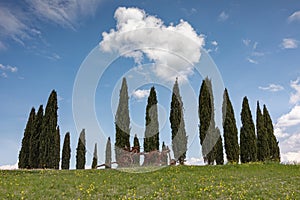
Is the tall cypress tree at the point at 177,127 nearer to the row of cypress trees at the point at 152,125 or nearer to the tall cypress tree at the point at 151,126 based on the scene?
the row of cypress trees at the point at 152,125

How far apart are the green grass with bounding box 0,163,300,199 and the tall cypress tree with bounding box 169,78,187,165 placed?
16584 mm

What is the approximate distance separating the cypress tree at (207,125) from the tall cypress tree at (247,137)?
4.33 m

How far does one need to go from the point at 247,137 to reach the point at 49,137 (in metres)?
25.8

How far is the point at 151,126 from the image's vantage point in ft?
146

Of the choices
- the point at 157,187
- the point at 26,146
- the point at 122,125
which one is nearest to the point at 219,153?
the point at 122,125

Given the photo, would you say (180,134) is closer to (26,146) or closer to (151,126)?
(151,126)

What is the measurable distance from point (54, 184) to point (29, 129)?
33.6 meters

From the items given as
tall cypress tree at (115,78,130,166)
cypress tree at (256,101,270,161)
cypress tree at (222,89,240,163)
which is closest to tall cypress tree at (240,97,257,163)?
cypress tree at (222,89,240,163)

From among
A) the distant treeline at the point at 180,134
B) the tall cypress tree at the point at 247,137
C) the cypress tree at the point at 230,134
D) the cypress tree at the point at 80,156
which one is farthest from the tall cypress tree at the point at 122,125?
the cypress tree at the point at 80,156

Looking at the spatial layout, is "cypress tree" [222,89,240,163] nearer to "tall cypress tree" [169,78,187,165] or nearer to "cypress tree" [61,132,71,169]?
"tall cypress tree" [169,78,187,165]

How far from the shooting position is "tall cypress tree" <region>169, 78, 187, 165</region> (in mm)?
41719

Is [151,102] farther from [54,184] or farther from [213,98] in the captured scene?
[54,184]

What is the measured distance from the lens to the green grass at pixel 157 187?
18141 mm

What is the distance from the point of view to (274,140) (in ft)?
169
